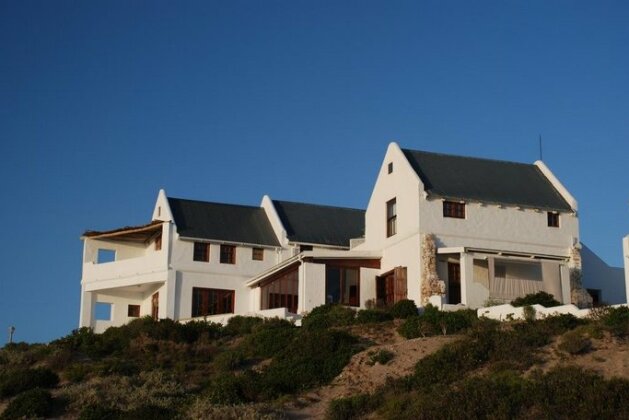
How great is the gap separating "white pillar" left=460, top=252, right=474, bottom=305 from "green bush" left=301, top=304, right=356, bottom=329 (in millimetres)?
4680

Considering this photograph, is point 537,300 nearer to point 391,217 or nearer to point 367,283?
point 367,283

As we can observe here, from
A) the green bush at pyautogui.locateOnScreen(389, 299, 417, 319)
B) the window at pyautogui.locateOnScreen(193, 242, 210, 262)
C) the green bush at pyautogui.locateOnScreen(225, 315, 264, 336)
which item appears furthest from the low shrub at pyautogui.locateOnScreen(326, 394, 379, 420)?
the window at pyautogui.locateOnScreen(193, 242, 210, 262)

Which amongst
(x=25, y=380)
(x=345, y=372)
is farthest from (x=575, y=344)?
(x=25, y=380)

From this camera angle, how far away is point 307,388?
2873 cm

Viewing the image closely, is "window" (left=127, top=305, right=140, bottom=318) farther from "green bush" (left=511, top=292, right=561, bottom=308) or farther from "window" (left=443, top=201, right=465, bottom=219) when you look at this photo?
"green bush" (left=511, top=292, right=561, bottom=308)

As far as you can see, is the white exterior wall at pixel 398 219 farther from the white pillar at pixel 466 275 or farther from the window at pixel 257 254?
the window at pixel 257 254

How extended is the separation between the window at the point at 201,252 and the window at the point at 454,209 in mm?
12104

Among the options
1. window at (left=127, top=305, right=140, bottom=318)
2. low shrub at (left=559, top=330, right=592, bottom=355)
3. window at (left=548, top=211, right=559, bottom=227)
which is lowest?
low shrub at (left=559, top=330, right=592, bottom=355)

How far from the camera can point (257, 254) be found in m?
48.2

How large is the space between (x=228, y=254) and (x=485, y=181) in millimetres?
12771

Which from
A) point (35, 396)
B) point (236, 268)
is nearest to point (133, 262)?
point (236, 268)

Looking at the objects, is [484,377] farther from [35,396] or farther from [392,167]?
[392,167]

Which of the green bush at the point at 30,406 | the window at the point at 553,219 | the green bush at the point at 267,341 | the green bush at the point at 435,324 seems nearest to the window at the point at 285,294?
the green bush at the point at 267,341

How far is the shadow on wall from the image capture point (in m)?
44.5
